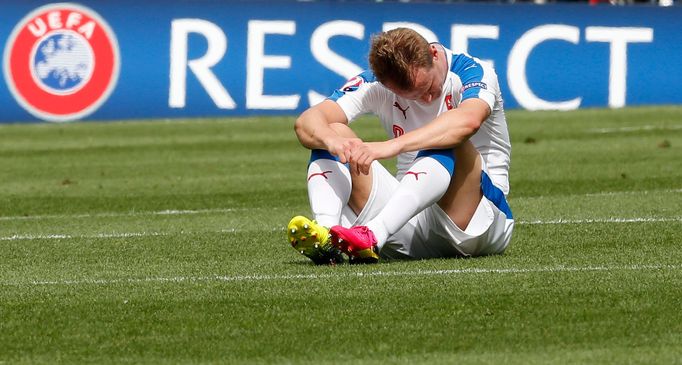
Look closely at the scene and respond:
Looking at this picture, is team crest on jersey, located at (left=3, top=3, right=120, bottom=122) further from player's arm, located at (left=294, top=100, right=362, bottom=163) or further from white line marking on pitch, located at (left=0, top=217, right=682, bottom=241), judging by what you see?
player's arm, located at (left=294, top=100, right=362, bottom=163)

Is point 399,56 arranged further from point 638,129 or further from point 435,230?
point 638,129

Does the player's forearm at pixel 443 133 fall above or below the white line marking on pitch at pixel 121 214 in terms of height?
above

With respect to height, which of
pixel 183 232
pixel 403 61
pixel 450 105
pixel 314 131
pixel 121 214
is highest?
pixel 403 61

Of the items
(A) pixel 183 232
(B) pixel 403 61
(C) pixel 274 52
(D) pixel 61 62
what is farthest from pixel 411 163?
(C) pixel 274 52

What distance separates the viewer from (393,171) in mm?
14625

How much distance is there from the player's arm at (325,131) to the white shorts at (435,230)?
341mm

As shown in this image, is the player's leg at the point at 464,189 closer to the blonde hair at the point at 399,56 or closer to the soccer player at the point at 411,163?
the soccer player at the point at 411,163

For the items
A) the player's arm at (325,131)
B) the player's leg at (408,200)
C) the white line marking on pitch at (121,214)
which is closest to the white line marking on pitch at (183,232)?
the white line marking on pitch at (121,214)

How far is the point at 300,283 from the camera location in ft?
23.6

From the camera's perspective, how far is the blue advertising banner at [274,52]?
20.0 metres

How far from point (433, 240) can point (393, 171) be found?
6747mm

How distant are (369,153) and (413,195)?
→ 0.29 m

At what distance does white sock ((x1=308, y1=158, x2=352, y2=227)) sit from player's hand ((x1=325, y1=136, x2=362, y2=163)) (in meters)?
0.18

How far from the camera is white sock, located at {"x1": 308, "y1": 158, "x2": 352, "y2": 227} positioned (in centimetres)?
751
